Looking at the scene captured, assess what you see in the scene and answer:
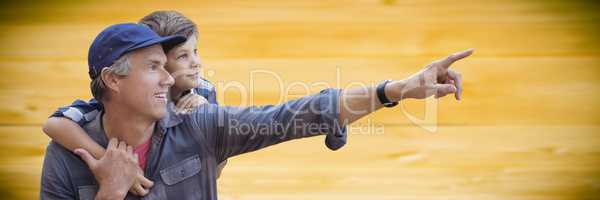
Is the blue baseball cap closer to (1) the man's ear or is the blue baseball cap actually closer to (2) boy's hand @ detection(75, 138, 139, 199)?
(1) the man's ear

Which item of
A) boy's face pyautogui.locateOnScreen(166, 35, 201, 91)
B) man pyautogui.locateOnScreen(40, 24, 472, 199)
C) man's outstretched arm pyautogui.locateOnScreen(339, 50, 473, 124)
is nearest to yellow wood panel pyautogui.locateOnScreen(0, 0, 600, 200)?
boy's face pyautogui.locateOnScreen(166, 35, 201, 91)

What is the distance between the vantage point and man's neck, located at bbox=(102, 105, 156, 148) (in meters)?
1.42

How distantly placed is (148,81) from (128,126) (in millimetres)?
89

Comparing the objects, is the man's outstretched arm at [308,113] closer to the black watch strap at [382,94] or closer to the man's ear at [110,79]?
the black watch strap at [382,94]

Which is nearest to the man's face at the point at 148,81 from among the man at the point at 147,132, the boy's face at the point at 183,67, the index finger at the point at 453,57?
the man at the point at 147,132

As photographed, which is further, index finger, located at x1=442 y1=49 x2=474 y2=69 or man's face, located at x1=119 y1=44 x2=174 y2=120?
man's face, located at x1=119 y1=44 x2=174 y2=120

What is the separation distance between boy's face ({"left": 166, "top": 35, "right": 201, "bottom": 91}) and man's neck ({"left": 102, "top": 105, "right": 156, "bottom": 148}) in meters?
0.27

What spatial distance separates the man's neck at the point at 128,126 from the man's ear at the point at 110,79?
0.04 meters

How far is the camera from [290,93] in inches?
85.7

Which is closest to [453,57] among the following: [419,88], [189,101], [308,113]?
[419,88]

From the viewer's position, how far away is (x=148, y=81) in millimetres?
1383

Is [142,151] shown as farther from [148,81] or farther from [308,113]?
[308,113]

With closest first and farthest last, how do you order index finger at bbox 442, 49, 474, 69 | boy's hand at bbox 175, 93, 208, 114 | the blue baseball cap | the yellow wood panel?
index finger at bbox 442, 49, 474, 69, the blue baseball cap, boy's hand at bbox 175, 93, 208, 114, the yellow wood panel

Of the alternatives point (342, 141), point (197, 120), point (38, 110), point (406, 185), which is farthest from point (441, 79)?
point (38, 110)
